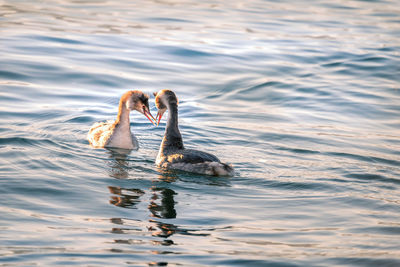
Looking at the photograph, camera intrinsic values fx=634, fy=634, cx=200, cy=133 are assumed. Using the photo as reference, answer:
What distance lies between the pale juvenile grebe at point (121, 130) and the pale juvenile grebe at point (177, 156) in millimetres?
959

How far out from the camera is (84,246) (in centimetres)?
780

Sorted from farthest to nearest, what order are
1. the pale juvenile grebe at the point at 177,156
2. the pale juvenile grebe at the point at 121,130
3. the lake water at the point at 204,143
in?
the pale juvenile grebe at the point at 121,130
the pale juvenile grebe at the point at 177,156
the lake water at the point at 204,143

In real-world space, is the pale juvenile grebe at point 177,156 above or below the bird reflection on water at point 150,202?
above

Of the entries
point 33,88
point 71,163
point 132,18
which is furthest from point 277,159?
point 132,18

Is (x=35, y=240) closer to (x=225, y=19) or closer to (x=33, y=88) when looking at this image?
(x=33, y=88)

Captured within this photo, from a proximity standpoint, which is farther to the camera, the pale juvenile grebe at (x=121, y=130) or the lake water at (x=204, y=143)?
the pale juvenile grebe at (x=121, y=130)

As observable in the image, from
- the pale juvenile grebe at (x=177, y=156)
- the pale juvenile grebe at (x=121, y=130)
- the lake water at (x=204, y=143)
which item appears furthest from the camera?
the pale juvenile grebe at (x=121, y=130)

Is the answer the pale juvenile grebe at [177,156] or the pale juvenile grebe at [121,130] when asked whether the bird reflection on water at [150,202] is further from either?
the pale juvenile grebe at [121,130]

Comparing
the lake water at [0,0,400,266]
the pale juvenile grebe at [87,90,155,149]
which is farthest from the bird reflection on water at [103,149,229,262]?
the pale juvenile grebe at [87,90,155,149]

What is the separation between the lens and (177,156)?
11.3 m

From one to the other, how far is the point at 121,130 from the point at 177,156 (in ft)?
6.78

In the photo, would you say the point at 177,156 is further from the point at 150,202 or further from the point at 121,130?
the point at 121,130

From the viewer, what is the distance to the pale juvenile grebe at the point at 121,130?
12820mm

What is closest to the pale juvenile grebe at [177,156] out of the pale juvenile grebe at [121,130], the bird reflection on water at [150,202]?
the bird reflection on water at [150,202]
